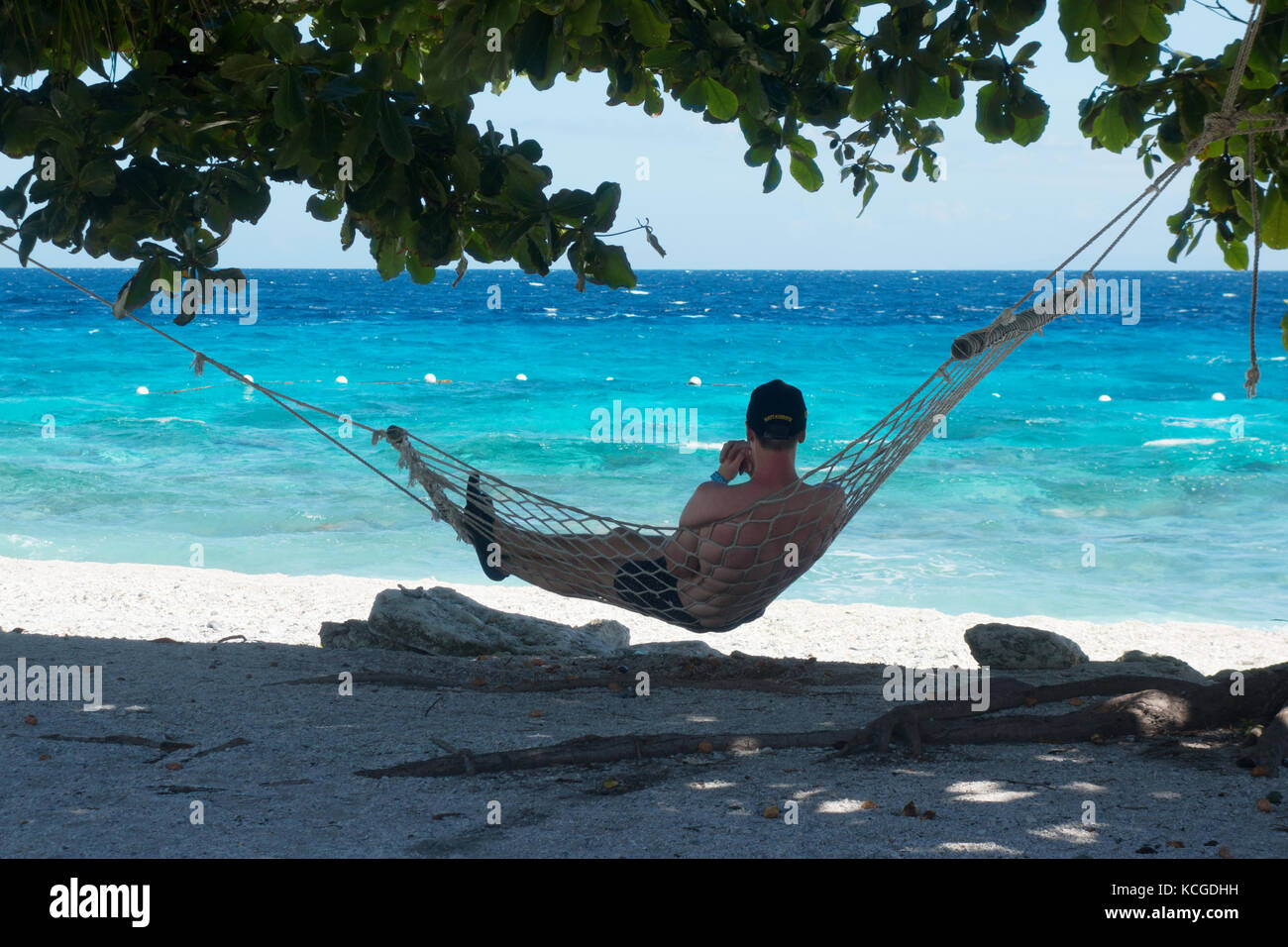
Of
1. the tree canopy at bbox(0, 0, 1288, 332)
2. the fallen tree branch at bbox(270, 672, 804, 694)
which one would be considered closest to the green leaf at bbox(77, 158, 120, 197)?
the tree canopy at bbox(0, 0, 1288, 332)

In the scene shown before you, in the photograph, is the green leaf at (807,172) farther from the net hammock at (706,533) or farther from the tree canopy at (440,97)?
the net hammock at (706,533)

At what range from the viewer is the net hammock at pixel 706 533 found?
248 cm

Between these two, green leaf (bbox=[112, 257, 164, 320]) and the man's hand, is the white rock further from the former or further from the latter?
green leaf (bbox=[112, 257, 164, 320])

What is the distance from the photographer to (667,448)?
10.6 metres

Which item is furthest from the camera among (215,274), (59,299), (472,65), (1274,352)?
(59,299)

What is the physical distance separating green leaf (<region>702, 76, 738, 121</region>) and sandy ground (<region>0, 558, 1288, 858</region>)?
133 centimetres

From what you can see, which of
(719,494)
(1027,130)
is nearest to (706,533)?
(719,494)

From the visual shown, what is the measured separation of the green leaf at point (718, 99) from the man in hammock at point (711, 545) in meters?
0.65

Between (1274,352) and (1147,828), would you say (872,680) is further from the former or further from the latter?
(1274,352)

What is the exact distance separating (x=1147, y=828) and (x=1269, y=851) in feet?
0.60

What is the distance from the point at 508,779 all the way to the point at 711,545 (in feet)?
2.42

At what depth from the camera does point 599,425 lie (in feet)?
40.7

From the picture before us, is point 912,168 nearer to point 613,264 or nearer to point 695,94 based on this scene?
point 695,94
